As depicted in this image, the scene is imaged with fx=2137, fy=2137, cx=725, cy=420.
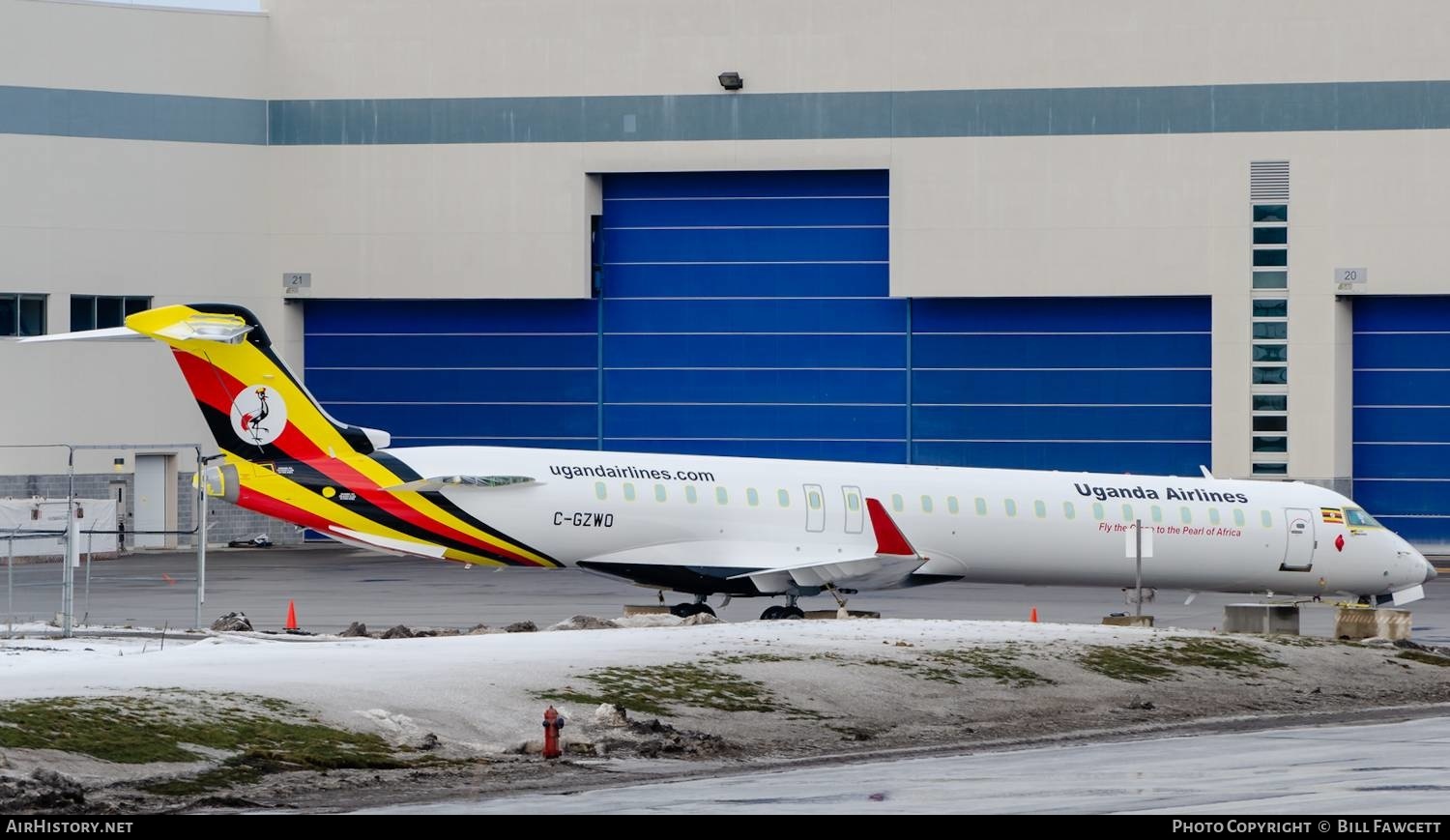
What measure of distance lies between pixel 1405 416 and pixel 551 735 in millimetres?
41394

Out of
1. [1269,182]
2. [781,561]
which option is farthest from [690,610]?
[1269,182]

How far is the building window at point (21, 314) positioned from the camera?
53.8 metres

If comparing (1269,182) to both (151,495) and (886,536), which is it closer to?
(886,536)

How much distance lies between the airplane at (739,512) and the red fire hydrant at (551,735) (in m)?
13.1

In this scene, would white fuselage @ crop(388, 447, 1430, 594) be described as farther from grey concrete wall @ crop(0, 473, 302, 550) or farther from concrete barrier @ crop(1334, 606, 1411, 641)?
grey concrete wall @ crop(0, 473, 302, 550)

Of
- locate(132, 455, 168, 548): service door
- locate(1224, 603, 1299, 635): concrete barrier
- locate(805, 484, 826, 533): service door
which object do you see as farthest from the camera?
locate(132, 455, 168, 548): service door

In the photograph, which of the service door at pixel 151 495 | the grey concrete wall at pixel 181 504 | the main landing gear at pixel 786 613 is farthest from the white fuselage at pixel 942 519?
the service door at pixel 151 495

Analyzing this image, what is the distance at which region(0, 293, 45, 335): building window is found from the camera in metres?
53.8

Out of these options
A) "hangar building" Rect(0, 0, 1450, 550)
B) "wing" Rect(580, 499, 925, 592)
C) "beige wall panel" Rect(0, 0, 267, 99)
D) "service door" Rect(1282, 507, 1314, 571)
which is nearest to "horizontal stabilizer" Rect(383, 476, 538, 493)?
"wing" Rect(580, 499, 925, 592)

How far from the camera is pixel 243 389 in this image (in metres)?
32.9

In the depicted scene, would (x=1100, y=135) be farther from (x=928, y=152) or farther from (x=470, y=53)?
(x=470, y=53)

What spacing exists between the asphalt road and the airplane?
1.33m

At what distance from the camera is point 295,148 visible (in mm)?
57875

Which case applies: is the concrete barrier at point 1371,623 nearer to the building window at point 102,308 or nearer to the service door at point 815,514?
A: the service door at point 815,514
